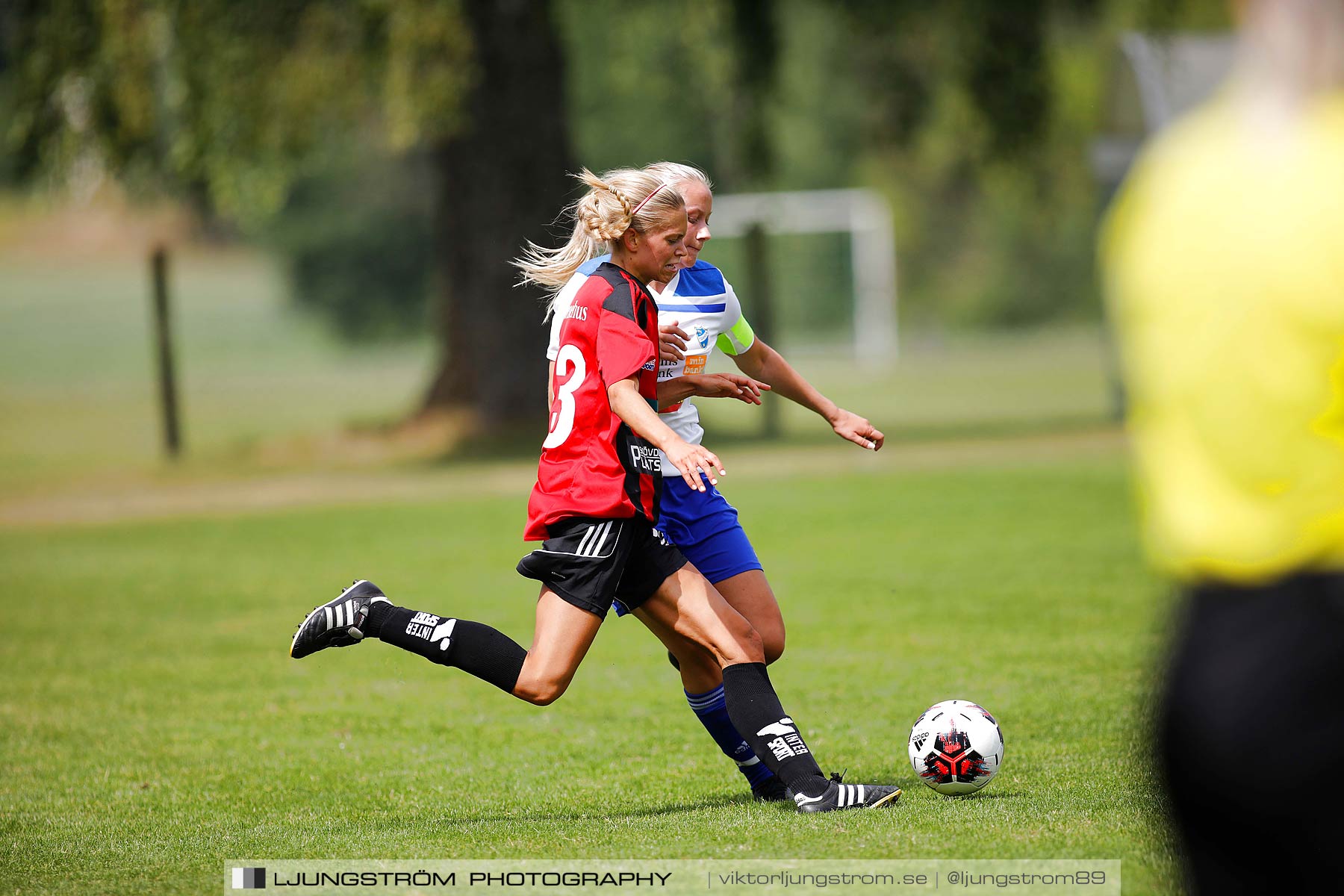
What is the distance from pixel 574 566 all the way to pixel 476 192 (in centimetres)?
1357

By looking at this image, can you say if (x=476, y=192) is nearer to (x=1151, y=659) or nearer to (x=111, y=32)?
(x=111, y=32)

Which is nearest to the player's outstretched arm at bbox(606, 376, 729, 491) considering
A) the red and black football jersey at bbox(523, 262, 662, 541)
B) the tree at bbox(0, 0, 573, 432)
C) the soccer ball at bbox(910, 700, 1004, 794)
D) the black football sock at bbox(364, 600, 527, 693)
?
the red and black football jersey at bbox(523, 262, 662, 541)

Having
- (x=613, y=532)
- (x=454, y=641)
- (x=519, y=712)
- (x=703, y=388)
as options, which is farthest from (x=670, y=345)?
(x=519, y=712)

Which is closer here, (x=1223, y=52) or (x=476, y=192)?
(x=476, y=192)

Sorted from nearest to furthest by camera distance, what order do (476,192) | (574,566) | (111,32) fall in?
(574,566) → (111,32) → (476,192)

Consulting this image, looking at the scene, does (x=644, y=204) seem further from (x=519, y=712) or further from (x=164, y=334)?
(x=164, y=334)

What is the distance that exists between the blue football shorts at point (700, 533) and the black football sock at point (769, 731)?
1.47 ft

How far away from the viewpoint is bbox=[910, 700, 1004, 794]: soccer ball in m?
4.79

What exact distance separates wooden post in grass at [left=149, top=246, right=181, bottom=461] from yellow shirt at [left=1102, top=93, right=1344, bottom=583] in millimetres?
17019

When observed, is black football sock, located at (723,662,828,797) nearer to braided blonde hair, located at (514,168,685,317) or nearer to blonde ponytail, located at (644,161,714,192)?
braided blonde hair, located at (514,168,685,317)

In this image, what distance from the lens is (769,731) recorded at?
4574 millimetres

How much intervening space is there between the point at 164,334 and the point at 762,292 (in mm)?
7228

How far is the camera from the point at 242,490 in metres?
16.0

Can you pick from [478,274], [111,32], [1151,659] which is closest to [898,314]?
[478,274]
